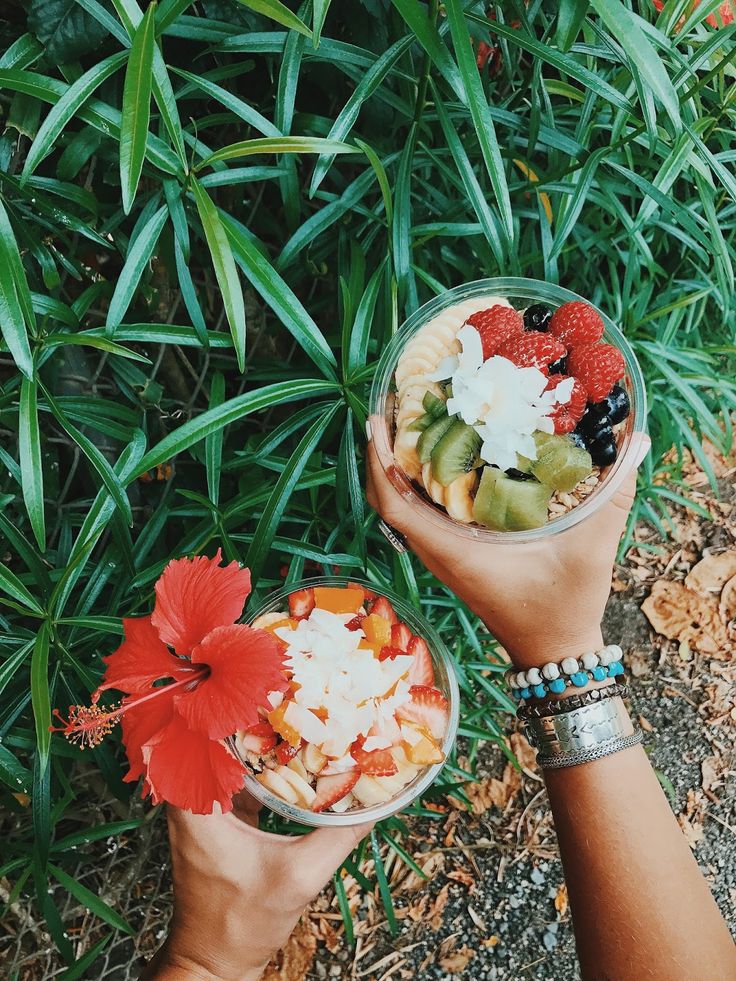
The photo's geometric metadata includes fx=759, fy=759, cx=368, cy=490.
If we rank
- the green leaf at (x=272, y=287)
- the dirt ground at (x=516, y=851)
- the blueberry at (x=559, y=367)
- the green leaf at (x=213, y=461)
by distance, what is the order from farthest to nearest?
the dirt ground at (x=516, y=851)
the green leaf at (x=213, y=461)
the blueberry at (x=559, y=367)
the green leaf at (x=272, y=287)

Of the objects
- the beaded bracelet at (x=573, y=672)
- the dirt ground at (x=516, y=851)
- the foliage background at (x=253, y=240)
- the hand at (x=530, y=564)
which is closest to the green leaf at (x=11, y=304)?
the foliage background at (x=253, y=240)

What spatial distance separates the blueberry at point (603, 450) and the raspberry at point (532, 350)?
119mm

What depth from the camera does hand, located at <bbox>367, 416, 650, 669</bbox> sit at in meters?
1.02

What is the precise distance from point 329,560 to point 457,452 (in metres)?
0.31

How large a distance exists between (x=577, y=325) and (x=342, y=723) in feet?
1.93

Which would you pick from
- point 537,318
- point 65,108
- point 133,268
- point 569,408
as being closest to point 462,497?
point 569,408

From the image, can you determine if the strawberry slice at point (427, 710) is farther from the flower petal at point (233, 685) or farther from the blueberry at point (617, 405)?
the blueberry at point (617, 405)

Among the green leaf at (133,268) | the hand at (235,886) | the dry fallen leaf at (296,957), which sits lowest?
the dry fallen leaf at (296,957)

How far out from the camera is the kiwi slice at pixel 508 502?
939 mm

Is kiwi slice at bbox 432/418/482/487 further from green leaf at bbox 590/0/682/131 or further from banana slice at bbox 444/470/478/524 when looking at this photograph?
green leaf at bbox 590/0/682/131

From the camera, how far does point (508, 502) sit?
0.95m

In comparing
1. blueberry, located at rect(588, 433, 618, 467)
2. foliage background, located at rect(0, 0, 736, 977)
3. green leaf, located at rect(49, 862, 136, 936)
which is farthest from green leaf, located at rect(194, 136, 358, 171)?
green leaf, located at rect(49, 862, 136, 936)

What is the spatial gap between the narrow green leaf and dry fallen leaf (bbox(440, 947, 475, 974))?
1235 millimetres

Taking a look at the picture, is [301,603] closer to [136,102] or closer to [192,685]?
[192,685]
